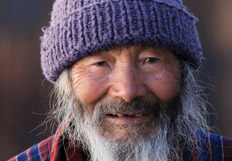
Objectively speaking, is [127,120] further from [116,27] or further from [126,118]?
[116,27]

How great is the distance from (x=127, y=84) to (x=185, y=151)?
0.59 meters

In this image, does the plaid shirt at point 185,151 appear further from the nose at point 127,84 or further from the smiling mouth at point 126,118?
the nose at point 127,84

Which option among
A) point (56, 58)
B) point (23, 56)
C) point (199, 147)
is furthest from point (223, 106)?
point (56, 58)

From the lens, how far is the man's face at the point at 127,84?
5.98ft

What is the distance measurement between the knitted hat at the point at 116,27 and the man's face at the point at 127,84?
0.20 ft

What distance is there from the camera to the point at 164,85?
190 cm

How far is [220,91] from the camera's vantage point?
387cm

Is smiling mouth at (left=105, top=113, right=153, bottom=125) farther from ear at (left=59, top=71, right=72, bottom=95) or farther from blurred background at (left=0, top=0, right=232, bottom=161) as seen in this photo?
blurred background at (left=0, top=0, right=232, bottom=161)

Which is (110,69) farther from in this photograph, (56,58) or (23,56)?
(23,56)

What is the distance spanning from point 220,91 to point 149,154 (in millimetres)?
2130

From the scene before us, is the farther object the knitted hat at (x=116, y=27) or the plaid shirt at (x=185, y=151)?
the plaid shirt at (x=185, y=151)

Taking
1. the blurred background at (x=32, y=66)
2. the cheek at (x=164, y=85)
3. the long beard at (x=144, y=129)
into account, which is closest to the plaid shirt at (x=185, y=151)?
the long beard at (x=144, y=129)

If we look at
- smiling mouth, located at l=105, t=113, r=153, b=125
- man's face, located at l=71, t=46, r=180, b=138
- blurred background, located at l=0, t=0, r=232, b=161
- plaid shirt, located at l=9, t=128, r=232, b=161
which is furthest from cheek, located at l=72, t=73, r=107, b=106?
blurred background, located at l=0, t=0, r=232, b=161

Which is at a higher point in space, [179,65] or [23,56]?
[23,56]
